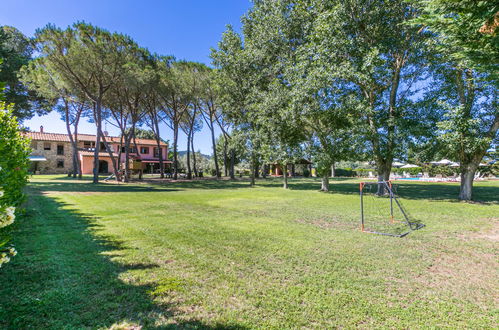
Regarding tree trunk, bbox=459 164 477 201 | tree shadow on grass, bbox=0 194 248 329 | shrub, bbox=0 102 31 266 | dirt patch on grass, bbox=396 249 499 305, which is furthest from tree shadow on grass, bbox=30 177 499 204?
tree shadow on grass, bbox=0 194 248 329

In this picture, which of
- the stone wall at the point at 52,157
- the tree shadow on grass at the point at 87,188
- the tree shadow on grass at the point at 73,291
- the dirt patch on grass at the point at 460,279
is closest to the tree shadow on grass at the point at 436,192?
the dirt patch on grass at the point at 460,279

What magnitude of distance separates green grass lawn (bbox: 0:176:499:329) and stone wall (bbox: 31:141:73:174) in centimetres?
3698

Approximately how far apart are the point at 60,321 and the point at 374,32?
53.6 feet

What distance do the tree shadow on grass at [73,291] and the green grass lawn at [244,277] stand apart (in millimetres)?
14

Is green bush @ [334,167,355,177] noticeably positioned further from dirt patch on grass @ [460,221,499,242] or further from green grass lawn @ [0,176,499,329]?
green grass lawn @ [0,176,499,329]

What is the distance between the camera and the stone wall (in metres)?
33.6

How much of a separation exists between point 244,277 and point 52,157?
141 ft

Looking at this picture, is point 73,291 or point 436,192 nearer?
point 73,291

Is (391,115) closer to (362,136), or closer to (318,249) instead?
(362,136)

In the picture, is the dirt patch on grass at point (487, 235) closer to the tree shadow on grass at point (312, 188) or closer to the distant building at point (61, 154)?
the tree shadow on grass at point (312, 188)

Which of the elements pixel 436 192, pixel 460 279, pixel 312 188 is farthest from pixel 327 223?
pixel 436 192

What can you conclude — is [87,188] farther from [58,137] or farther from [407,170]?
[407,170]

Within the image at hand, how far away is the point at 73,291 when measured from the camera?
107 inches

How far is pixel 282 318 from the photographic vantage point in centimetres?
236
